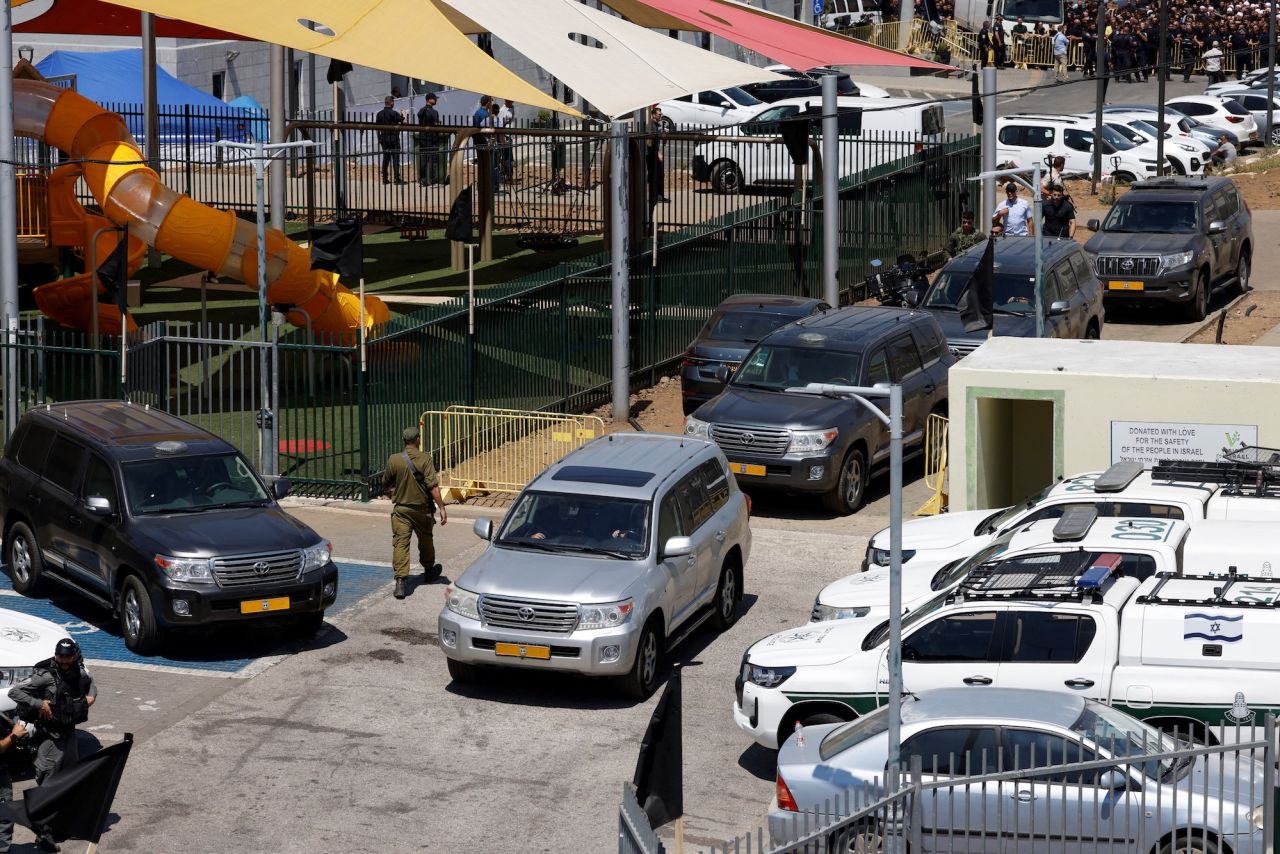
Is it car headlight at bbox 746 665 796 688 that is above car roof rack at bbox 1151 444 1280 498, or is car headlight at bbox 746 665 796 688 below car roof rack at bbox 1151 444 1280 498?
below

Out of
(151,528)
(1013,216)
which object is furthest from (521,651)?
(1013,216)

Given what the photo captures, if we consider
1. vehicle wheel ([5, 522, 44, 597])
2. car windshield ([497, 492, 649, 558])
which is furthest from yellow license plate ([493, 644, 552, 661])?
vehicle wheel ([5, 522, 44, 597])

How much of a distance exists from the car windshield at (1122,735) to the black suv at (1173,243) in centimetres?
1864

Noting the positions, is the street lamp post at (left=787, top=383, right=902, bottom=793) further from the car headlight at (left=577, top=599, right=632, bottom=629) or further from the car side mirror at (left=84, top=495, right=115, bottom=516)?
the car side mirror at (left=84, top=495, right=115, bottom=516)

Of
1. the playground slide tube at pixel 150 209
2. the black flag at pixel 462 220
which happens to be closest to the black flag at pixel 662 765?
the black flag at pixel 462 220

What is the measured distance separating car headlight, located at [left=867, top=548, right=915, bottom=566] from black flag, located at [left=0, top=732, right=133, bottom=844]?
7999 mm

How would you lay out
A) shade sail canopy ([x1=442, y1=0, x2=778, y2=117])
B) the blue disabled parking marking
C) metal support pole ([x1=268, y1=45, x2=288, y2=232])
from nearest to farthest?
the blue disabled parking marking
shade sail canopy ([x1=442, y1=0, x2=778, y2=117])
metal support pole ([x1=268, y1=45, x2=288, y2=232])

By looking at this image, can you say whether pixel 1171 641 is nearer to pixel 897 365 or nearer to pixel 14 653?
pixel 14 653

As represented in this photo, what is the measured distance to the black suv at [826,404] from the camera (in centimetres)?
2102

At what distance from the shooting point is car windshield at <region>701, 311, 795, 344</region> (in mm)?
25172

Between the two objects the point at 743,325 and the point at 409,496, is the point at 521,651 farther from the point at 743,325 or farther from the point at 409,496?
the point at 743,325

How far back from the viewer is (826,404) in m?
21.5

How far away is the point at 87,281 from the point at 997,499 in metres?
13.5

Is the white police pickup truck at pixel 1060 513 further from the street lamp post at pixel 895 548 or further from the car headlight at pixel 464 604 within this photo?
the street lamp post at pixel 895 548
